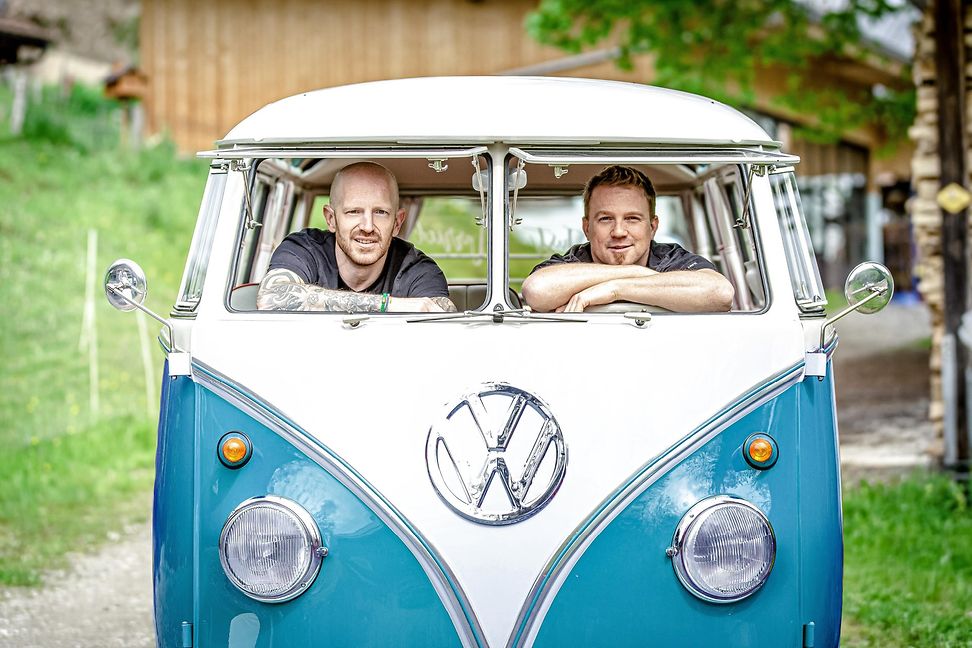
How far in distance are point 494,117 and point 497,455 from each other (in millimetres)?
932

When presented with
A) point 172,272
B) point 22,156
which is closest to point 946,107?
point 172,272

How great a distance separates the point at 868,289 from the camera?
3.17 m

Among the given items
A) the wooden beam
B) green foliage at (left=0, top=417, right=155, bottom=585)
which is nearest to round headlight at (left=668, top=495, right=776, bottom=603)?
green foliage at (left=0, top=417, right=155, bottom=585)

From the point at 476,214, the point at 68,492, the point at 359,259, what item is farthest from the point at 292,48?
the point at 359,259

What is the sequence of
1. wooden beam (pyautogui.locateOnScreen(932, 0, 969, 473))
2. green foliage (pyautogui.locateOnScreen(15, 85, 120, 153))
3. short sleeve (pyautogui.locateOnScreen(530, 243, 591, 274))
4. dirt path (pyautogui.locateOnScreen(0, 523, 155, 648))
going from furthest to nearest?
green foliage (pyautogui.locateOnScreen(15, 85, 120, 153)) < wooden beam (pyautogui.locateOnScreen(932, 0, 969, 473)) < dirt path (pyautogui.locateOnScreen(0, 523, 155, 648)) < short sleeve (pyautogui.locateOnScreen(530, 243, 591, 274))

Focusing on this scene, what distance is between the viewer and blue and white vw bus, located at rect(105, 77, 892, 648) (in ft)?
9.70

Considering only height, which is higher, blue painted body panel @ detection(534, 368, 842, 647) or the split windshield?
the split windshield

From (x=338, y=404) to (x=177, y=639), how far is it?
2.47 ft

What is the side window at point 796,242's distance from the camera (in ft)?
11.4

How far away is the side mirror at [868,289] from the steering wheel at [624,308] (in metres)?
0.47

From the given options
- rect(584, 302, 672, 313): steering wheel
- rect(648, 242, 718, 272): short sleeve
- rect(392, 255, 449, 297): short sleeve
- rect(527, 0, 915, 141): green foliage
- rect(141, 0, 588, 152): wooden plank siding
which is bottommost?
rect(584, 302, 672, 313): steering wheel

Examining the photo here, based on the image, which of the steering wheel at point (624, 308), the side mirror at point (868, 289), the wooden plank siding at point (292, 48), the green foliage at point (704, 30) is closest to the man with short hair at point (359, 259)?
the steering wheel at point (624, 308)

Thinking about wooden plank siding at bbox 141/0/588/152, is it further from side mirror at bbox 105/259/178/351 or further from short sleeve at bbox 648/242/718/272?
side mirror at bbox 105/259/178/351

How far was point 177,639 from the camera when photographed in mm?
3043
